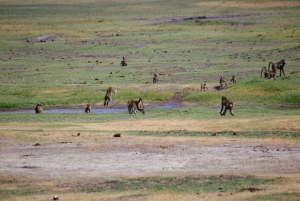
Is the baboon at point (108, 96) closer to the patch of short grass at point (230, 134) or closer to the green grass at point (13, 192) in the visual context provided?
the patch of short grass at point (230, 134)

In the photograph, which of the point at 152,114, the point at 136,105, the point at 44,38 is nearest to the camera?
the point at 152,114

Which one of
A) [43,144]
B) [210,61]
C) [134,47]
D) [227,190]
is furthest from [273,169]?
[134,47]

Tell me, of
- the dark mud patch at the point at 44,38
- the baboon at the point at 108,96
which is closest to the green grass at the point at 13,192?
the baboon at the point at 108,96

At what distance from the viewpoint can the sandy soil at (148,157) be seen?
17.1 metres

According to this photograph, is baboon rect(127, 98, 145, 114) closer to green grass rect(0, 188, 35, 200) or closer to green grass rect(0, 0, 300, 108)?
green grass rect(0, 0, 300, 108)

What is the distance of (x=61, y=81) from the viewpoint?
39469 mm

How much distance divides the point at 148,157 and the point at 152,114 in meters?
9.93

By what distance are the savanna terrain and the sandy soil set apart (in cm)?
3

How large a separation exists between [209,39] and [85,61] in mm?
13872

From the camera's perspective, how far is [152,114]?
2847cm

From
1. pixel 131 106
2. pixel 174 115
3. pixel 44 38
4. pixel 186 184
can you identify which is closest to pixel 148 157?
pixel 186 184

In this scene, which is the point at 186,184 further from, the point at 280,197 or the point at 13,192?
the point at 13,192

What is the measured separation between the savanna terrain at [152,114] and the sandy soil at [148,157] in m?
A: 0.03

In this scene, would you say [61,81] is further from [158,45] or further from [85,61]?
[158,45]
